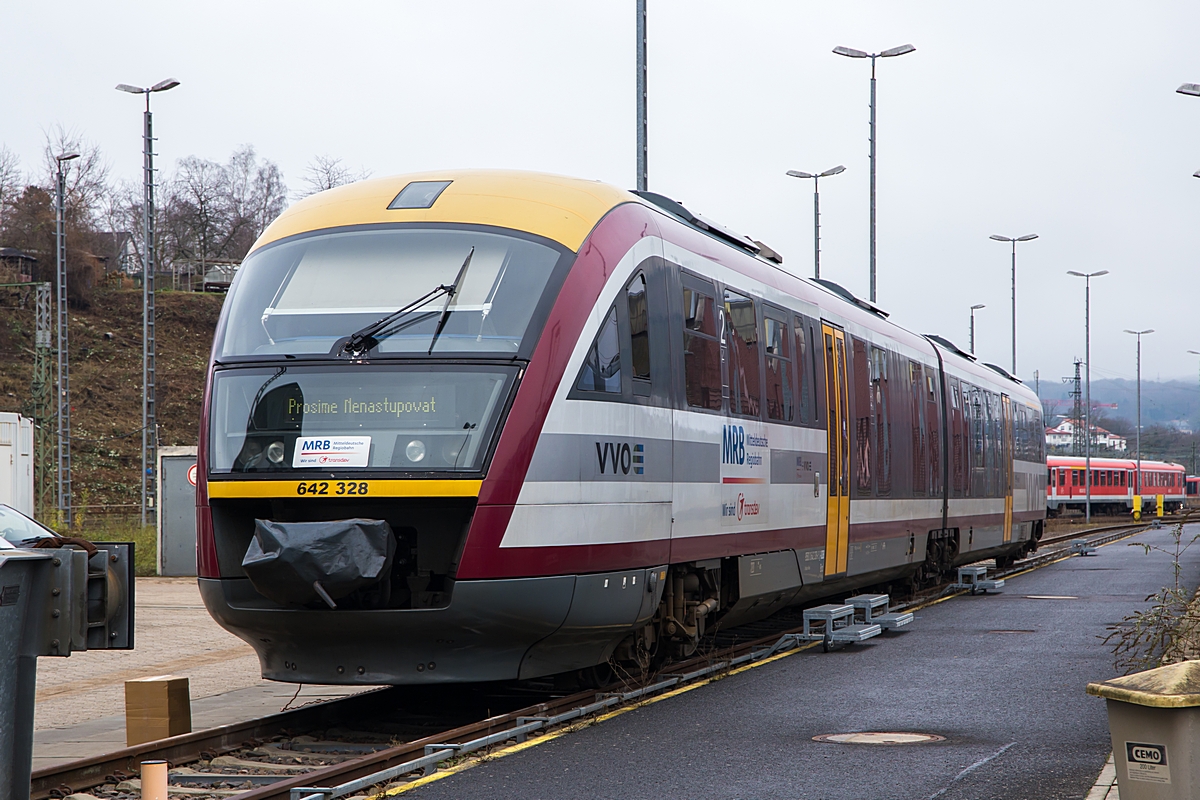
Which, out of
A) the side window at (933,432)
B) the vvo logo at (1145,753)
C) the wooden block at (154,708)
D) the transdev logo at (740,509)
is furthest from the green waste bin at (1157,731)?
the side window at (933,432)

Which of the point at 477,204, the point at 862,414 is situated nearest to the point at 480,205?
the point at 477,204

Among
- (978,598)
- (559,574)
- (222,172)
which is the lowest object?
(978,598)

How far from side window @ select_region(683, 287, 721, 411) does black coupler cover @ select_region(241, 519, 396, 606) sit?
3.19 meters

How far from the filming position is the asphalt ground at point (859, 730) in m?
7.29

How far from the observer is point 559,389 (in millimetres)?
8961

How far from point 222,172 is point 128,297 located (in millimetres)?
16981

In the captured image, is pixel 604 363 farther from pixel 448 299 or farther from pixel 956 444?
pixel 956 444

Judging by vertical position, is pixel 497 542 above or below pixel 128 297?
below

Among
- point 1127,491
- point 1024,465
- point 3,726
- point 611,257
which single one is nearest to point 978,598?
point 1024,465

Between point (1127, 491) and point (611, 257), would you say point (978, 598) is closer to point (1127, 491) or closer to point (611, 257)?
point (611, 257)

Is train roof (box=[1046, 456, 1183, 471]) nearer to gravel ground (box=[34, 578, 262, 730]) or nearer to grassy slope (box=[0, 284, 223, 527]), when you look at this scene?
grassy slope (box=[0, 284, 223, 527])

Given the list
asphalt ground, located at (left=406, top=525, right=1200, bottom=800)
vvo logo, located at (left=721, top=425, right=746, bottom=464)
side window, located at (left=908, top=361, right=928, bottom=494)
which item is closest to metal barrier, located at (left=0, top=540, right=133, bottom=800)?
asphalt ground, located at (left=406, top=525, right=1200, bottom=800)

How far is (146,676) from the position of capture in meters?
12.7

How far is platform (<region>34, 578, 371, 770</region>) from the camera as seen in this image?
9.77 meters
